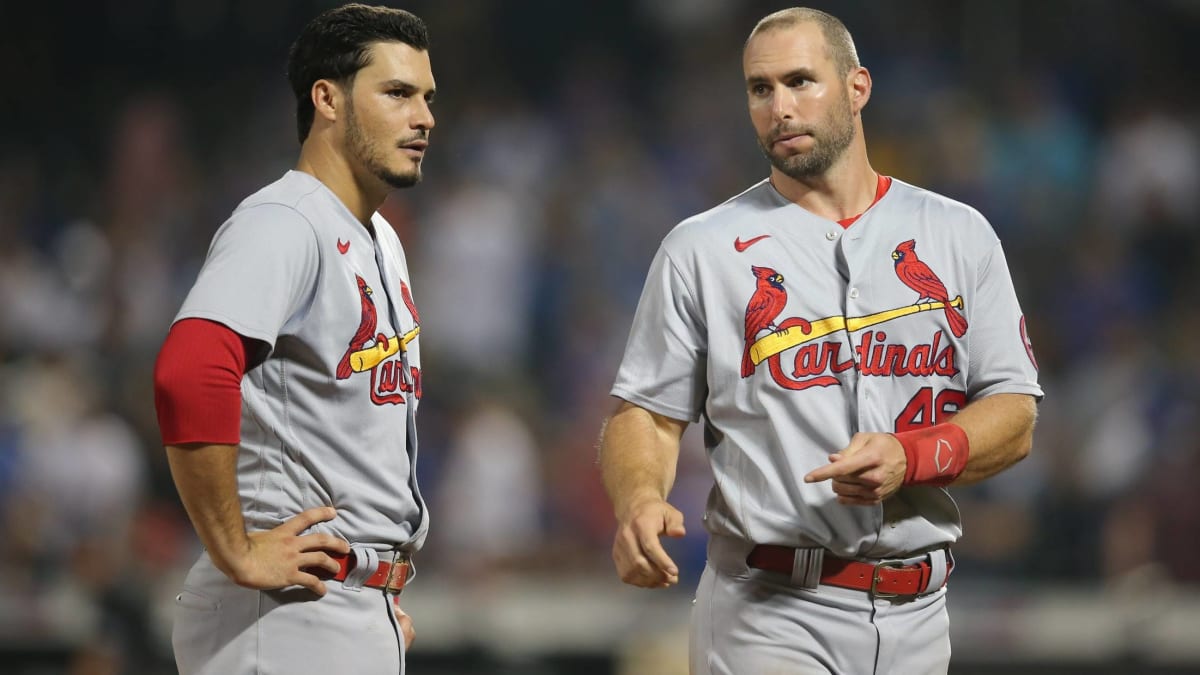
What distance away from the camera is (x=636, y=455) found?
12.0 feet

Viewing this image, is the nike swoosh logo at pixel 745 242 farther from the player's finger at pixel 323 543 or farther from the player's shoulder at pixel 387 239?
the player's finger at pixel 323 543

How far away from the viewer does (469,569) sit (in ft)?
27.2

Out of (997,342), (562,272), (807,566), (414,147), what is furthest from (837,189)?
(562,272)

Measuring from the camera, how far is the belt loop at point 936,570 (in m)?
3.63

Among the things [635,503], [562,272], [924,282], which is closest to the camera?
[635,503]

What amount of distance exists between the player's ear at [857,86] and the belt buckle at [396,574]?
62.0 inches

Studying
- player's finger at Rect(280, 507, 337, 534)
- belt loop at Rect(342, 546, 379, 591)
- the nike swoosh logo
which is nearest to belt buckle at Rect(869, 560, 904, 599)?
the nike swoosh logo

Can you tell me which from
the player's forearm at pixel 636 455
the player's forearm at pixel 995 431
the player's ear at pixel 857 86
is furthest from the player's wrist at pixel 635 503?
the player's ear at pixel 857 86

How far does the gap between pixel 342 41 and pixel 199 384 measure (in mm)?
939

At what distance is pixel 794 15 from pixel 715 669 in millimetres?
1626

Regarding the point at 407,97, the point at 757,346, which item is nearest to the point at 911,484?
the point at 757,346

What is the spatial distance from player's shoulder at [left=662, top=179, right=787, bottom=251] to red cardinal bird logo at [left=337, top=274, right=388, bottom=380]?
2.51ft

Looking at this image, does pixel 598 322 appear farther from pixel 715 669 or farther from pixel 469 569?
pixel 715 669

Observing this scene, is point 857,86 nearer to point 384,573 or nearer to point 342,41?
point 342,41
